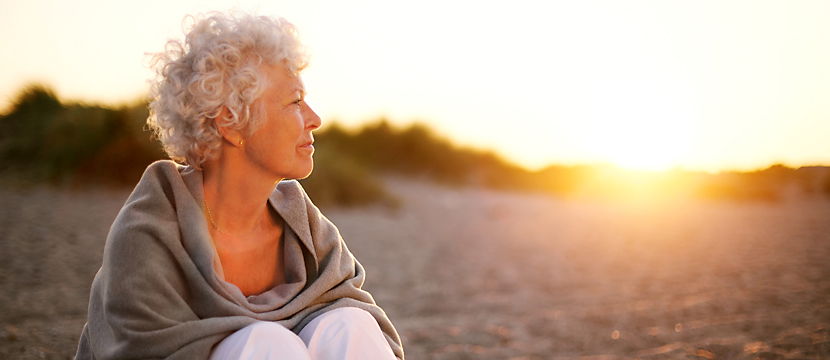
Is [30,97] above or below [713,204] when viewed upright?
above

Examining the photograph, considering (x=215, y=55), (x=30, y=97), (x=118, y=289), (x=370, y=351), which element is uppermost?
(x=30, y=97)

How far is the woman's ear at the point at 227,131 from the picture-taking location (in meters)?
1.68

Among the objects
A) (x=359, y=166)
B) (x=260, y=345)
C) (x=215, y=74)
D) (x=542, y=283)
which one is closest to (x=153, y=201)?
(x=215, y=74)

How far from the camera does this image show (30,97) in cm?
836

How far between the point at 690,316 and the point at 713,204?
12.2 meters

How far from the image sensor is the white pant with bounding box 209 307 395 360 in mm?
1407

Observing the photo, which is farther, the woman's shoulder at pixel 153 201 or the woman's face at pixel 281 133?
the woman's face at pixel 281 133

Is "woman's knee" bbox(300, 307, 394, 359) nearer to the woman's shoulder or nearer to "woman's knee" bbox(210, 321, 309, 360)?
"woman's knee" bbox(210, 321, 309, 360)

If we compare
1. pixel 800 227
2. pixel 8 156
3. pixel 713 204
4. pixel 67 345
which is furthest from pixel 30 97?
pixel 713 204

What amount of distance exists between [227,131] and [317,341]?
76cm

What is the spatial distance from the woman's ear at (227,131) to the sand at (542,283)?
1.95 meters

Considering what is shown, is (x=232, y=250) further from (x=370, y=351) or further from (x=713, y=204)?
(x=713, y=204)

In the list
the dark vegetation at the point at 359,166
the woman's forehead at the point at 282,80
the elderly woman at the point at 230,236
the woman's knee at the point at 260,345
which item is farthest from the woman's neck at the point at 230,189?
the dark vegetation at the point at 359,166

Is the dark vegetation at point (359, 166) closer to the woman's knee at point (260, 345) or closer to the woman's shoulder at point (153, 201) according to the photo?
the woman's shoulder at point (153, 201)
